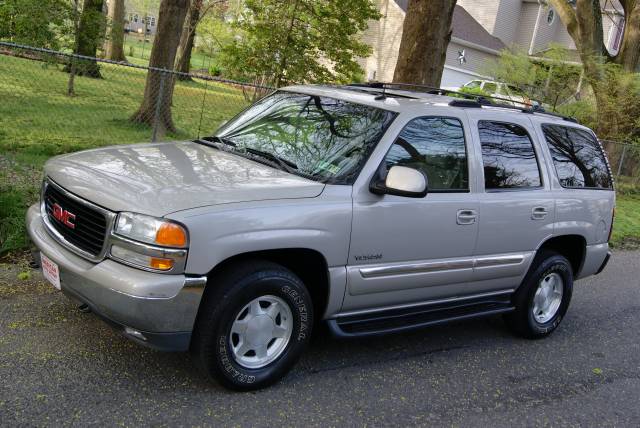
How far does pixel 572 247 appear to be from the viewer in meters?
6.09

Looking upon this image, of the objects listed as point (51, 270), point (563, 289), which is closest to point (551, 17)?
point (563, 289)

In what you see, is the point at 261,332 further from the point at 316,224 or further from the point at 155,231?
the point at 155,231

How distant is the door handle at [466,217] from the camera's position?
15.6 ft

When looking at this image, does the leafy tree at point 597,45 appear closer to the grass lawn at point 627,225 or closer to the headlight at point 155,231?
the grass lawn at point 627,225

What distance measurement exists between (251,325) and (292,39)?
44.6 ft

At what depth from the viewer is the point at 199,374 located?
163 inches

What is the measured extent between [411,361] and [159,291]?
2242mm

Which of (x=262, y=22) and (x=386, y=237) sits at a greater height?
(x=262, y=22)

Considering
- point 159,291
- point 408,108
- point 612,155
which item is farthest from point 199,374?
point 612,155

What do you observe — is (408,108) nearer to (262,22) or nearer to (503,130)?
(503,130)

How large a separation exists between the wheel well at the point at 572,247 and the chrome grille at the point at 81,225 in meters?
3.82

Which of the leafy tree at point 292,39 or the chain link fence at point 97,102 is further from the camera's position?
the leafy tree at point 292,39

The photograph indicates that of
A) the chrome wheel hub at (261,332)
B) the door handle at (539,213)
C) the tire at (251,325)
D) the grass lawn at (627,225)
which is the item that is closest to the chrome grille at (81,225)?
the tire at (251,325)

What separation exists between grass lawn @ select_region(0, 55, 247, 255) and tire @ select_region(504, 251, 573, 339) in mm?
4395
